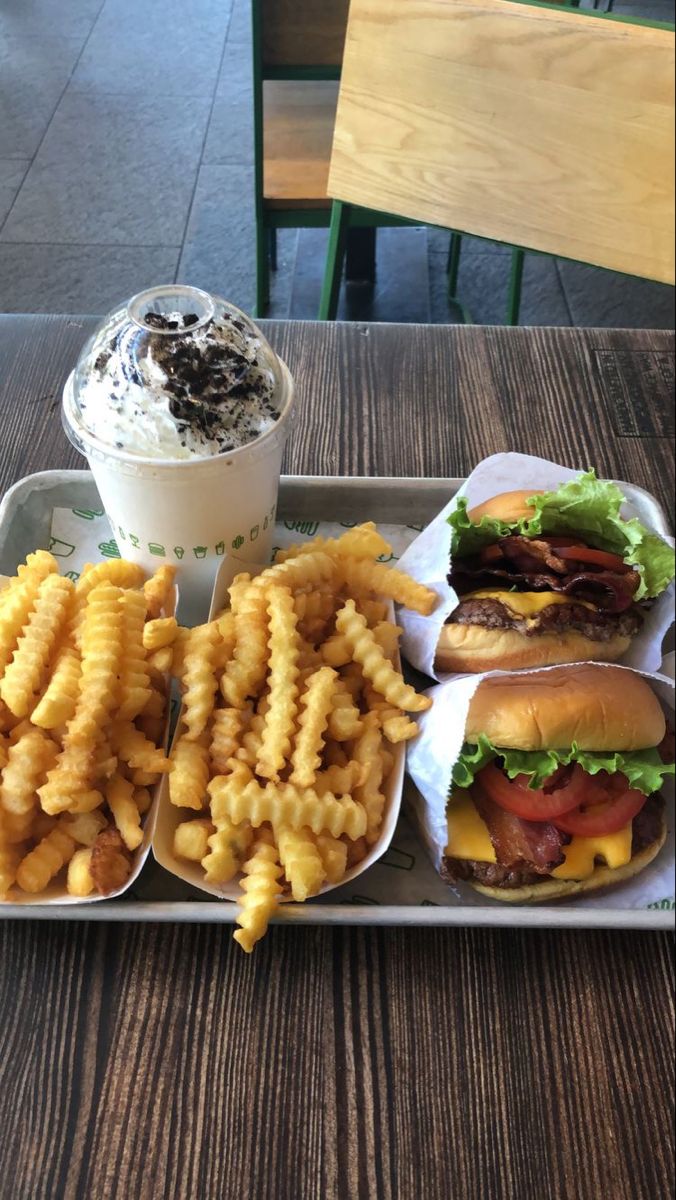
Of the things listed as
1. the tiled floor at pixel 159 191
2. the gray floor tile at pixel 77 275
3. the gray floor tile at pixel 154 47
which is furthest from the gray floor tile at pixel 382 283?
the gray floor tile at pixel 154 47

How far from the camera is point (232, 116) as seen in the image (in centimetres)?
322

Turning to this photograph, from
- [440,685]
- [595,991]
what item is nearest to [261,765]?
[440,685]

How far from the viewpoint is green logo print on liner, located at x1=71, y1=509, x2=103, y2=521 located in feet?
4.87

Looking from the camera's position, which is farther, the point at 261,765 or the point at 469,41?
the point at 469,41

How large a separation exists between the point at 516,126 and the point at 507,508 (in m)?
0.53

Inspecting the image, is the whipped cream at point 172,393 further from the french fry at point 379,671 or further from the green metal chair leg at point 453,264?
the green metal chair leg at point 453,264

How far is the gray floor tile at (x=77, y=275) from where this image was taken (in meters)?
2.12

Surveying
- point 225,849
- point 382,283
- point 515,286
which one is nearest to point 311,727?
point 225,849

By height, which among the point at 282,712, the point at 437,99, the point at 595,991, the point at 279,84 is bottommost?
the point at 595,991

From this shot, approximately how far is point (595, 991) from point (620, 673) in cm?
41

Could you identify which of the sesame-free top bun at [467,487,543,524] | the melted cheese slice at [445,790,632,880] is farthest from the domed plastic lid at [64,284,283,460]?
the melted cheese slice at [445,790,632,880]

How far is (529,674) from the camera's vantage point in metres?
1.13

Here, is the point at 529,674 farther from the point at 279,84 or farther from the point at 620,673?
the point at 279,84

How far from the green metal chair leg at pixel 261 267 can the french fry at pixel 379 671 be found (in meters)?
2.04
